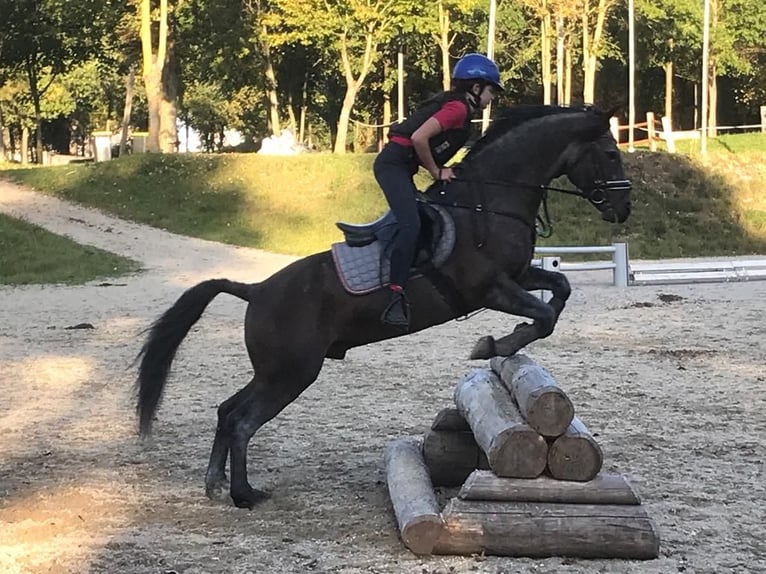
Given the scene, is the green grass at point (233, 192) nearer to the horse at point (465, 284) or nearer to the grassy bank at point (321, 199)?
the grassy bank at point (321, 199)

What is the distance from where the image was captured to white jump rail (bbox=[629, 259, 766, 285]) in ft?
70.6

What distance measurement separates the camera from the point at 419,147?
21.5 ft

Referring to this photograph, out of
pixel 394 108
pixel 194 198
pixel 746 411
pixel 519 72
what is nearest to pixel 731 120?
pixel 519 72

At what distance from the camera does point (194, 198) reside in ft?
108

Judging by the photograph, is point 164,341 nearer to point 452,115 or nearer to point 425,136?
point 425,136

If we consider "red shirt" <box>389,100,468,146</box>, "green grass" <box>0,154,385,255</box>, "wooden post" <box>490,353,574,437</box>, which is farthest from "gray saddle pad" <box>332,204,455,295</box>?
"green grass" <box>0,154,385,255</box>

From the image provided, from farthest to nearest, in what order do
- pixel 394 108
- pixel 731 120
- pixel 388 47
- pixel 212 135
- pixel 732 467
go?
pixel 212 135 < pixel 731 120 < pixel 394 108 < pixel 388 47 < pixel 732 467

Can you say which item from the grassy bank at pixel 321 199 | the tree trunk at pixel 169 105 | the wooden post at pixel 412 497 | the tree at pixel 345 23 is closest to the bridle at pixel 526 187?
the wooden post at pixel 412 497

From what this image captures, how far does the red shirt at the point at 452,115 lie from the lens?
652 centimetres

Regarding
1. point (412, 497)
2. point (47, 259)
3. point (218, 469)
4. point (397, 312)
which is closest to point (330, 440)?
point (218, 469)

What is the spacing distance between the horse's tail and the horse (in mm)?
14

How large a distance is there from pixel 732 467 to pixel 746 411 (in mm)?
2197

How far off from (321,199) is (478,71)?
25.8 metres

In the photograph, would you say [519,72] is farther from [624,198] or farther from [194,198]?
[624,198]
